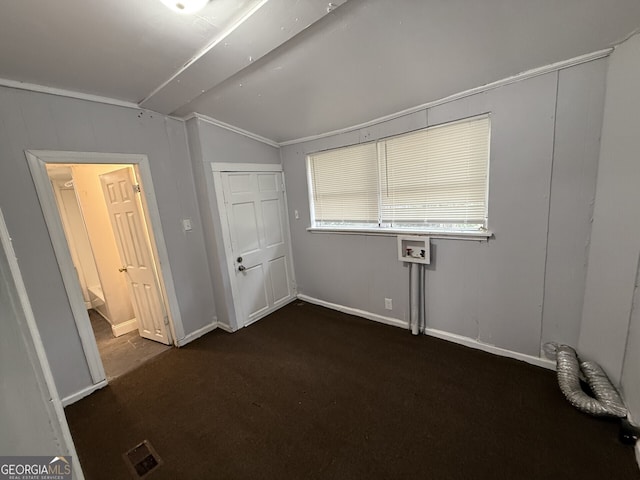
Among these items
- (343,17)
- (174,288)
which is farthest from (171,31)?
(174,288)

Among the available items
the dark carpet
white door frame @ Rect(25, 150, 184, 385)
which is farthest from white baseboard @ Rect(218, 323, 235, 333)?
white door frame @ Rect(25, 150, 184, 385)

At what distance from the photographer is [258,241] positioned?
330 centimetres

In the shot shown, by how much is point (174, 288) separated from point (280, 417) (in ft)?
5.69

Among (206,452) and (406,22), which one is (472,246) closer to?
(406,22)

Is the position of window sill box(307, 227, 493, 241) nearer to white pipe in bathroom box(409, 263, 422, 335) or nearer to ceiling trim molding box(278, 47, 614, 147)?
white pipe in bathroom box(409, 263, 422, 335)

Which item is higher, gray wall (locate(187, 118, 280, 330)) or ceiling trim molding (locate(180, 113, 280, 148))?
ceiling trim molding (locate(180, 113, 280, 148))

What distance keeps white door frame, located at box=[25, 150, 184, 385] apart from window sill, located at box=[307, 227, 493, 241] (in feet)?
5.64

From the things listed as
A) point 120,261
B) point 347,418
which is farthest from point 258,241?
point 347,418

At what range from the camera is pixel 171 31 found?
148 centimetres

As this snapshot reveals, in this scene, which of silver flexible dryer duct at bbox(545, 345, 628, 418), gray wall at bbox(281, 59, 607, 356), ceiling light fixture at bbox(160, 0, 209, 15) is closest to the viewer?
ceiling light fixture at bbox(160, 0, 209, 15)

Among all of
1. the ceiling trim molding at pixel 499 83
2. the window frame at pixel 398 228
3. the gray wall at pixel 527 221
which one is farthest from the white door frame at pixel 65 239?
the gray wall at pixel 527 221

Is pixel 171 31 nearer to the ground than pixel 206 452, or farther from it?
farther from it

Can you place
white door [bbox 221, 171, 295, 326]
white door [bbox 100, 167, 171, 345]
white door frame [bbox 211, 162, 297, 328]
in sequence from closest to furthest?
white door [bbox 100, 167, 171, 345], white door frame [bbox 211, 162, 297, 328], white door [bbox 221, 171, 295, 326]

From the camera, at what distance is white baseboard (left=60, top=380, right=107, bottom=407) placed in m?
2.16
